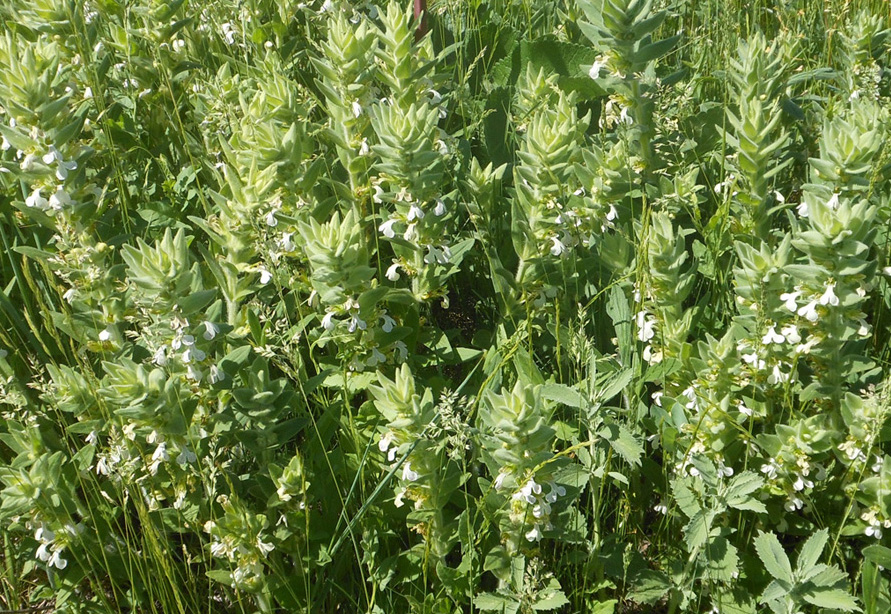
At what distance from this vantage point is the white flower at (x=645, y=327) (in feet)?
7.51

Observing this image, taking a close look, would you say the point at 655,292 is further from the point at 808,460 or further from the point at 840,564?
the point at 840,564

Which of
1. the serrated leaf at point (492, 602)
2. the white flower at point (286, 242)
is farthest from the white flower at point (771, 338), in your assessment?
the white flower at point (286, 242)

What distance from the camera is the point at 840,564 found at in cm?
223

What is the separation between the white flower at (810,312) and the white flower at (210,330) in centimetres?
138

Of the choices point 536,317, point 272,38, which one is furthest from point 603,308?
point 272,38

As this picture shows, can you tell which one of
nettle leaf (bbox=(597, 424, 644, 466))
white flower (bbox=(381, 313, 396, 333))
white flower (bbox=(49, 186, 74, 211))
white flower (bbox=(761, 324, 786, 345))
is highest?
white flower (bbox=(49, 186, 74, 211))

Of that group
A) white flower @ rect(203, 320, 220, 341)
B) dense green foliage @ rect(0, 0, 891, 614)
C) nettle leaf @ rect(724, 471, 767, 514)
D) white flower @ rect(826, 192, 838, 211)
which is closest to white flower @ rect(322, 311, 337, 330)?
dense green foliage @ rect(0, 0, 891, 614)

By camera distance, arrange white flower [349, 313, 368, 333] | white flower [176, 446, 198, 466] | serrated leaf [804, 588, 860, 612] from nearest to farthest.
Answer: serrated leaf [804, 588, 860, 612]
white flower [176, 446, 198, 466]
white flower [349, 313, 368, 333]

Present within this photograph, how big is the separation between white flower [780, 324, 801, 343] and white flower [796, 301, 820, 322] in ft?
0.20

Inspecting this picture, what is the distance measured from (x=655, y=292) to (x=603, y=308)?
0.44m

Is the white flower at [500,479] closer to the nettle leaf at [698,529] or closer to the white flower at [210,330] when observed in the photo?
the nettle leaf at [698,529]

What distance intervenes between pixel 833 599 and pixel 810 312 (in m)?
0.63

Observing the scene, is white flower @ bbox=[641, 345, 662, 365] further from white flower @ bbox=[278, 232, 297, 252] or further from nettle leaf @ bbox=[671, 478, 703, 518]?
white flower @ bbox=[278, 232, 297, 252]

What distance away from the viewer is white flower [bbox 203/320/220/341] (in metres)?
2.08
